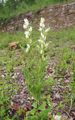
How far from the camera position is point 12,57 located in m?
12.8

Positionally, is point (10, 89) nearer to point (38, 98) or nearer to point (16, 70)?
point (38, 98)

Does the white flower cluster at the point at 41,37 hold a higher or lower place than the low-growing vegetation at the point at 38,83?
higher

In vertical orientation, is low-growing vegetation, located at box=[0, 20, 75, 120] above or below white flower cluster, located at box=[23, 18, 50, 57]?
below

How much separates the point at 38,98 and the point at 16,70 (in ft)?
11.7

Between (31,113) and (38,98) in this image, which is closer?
(31,113)

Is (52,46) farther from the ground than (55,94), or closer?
closer

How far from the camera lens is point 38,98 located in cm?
699

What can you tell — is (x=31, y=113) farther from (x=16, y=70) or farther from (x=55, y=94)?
(x=16, y=70)

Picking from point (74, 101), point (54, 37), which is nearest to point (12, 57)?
point (54, 37)

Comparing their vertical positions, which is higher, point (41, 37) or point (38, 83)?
point (41, 37)

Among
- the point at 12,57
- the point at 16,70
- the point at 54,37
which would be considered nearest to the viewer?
the point at 16,70

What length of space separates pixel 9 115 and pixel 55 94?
128cm

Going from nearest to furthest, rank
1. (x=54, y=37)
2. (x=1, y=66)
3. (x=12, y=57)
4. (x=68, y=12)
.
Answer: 1. (x=1, y=66)
2. (x=12, y=57)
3. (x=54, y=37)
4. (x=68, y=12)

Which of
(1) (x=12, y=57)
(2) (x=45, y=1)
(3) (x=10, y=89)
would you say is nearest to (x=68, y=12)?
(2) (x=45, y=1)
